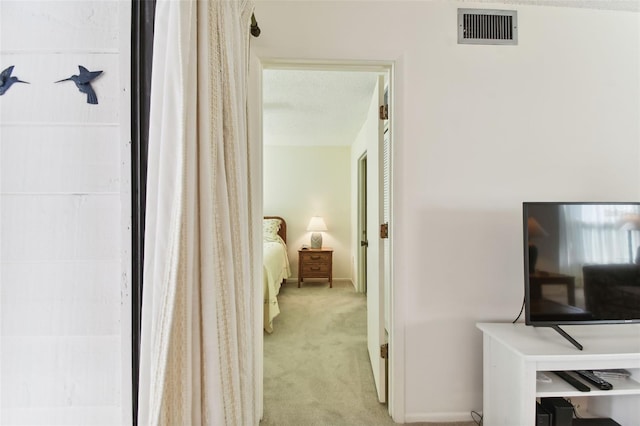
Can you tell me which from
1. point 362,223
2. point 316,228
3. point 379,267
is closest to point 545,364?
point 379,267

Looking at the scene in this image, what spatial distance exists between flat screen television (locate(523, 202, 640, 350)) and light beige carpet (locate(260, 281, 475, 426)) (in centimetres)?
89

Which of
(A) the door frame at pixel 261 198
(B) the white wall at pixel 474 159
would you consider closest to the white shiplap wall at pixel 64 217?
(A) the door frame at pixel 261 198

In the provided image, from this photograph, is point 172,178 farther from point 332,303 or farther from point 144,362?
point 332,303

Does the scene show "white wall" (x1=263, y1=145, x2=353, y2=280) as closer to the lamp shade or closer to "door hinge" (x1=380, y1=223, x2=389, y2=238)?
the lamp shade

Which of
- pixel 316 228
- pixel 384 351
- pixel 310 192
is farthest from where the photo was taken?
pixel 310 192

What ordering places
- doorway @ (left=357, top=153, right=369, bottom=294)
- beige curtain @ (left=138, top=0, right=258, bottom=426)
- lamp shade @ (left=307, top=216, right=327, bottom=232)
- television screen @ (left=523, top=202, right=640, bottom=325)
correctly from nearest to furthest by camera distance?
beige curtain @ (left=138, top=0, right=258, bottom=426) < television screen @ (left=523, top=202, right=640, bottom=325) < doorway @ (left=357, top=153, right=369, bottom=294) < lamp shade @ (left=307, top=216, right=327, bottom=232)

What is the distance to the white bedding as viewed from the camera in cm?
279

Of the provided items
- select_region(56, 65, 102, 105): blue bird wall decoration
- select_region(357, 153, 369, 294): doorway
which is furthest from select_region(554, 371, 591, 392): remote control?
select_region(357, 153, 369, 294): doorway

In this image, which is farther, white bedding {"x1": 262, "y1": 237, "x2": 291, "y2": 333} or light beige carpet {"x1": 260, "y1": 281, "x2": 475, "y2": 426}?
white bedding {"x1": 262, "y1": 237, "x2": 291, "y2": 333}

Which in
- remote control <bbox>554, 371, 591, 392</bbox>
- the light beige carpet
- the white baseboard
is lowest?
the light beige carpet

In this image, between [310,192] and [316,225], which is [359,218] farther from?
[310,192]

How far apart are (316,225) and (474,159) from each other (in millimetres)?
3298

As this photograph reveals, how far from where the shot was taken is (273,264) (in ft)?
11.2

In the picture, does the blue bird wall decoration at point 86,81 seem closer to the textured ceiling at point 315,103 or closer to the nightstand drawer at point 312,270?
the textured ceiling at point 315,103
